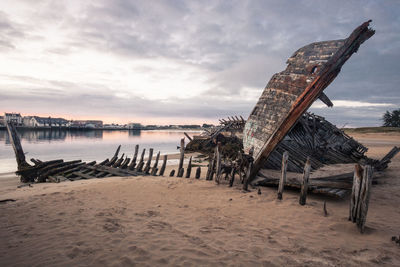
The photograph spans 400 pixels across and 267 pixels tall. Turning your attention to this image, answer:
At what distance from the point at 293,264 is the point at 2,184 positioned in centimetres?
1409

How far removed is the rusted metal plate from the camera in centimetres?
696

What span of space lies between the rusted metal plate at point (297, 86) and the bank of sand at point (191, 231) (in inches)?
82.8

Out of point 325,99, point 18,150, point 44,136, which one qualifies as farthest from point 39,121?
point 325,99

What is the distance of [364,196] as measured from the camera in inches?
187

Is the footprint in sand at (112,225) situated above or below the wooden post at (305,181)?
below

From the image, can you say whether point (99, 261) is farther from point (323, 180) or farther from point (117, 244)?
point (323, 180)

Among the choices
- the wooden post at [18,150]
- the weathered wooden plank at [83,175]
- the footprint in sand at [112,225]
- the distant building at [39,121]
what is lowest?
the weathered wooden plank at [83,175]

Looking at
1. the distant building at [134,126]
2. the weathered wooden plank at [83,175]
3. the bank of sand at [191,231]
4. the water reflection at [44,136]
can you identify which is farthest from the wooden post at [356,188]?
the distant building at [134,126]

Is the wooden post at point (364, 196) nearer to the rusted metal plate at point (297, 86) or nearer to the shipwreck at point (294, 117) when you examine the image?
the shipwreck at point (294, 117)

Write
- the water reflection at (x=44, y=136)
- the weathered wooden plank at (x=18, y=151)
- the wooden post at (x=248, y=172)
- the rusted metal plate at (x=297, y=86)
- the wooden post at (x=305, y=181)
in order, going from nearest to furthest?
the wooden post at (x=305, y=181), the rusted metal plate at (x=297, y=86), the wooden post at (x=248, y=172), the weathered wooden plank at (x=18, y=151), the water reflection at (x=44, y=136)

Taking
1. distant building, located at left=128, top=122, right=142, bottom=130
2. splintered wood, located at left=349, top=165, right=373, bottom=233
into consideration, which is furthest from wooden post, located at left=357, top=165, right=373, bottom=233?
distant building, located at left=128, top=122, right=142, bottom=130

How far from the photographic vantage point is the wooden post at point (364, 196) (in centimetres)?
472

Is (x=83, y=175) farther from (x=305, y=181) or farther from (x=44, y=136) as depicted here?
(x=44, y=136)

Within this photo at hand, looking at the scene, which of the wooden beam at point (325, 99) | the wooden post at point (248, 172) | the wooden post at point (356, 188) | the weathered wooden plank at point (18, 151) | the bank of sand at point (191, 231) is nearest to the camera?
the bank of sand at point (191, 231)
